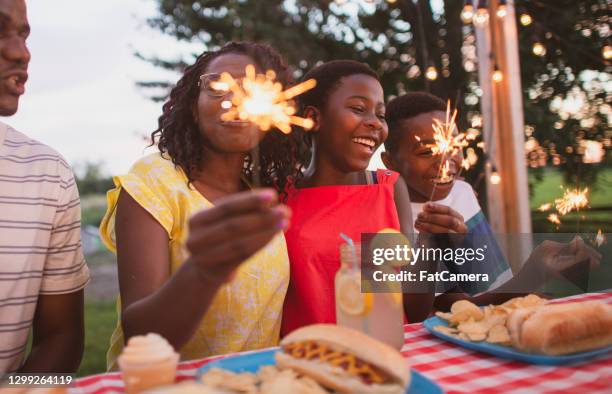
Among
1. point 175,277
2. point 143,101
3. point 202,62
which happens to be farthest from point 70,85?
point 175,277

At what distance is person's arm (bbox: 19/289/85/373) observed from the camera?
5.85 feet

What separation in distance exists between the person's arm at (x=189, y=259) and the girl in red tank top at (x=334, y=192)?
2.04 feet

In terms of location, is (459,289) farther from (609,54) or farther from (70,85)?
(70,85)

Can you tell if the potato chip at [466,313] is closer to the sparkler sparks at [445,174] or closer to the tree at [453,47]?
the sparkler sparks at [445,174]

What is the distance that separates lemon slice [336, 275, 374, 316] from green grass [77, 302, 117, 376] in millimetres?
3755

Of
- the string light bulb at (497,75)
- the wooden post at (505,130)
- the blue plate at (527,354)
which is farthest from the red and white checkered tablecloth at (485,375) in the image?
the string light bulb at (497,75)

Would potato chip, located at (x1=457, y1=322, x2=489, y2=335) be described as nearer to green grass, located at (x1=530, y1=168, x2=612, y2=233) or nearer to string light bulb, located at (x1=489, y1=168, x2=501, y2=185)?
string light bulb, located at (x1=489, y1=168, x2=501, y2=185)

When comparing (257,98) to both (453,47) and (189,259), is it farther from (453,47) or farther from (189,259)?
(453,47)

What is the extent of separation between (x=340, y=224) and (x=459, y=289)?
842mm

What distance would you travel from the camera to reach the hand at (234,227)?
1.05m

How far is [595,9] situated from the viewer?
16.2 feet

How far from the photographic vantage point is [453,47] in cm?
517

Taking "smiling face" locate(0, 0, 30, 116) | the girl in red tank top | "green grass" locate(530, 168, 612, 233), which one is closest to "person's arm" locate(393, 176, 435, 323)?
the girl in red tank top

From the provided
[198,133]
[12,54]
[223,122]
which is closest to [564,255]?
[223,122]
